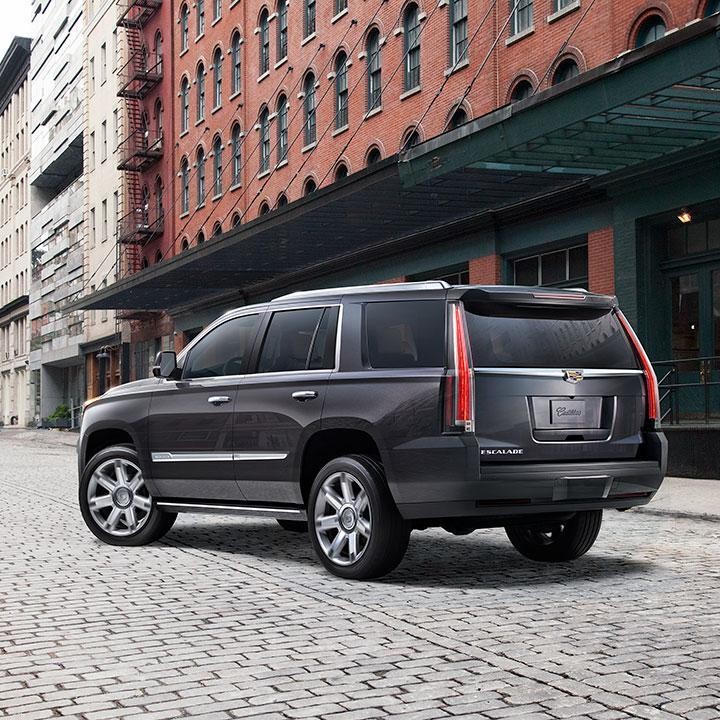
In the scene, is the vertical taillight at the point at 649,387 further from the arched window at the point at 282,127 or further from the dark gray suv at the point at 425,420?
the arched window at the point at 282,127

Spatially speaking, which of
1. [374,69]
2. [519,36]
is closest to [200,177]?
[374,69]

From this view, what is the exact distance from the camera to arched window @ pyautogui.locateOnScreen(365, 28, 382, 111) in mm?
30438

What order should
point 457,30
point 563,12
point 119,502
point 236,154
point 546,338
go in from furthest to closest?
point 236,154 < point 457,30 < point 563,12 < point 119,502 < point 546,338

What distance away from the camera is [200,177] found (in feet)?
143

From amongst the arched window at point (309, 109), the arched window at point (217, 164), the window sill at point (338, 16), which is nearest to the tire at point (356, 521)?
the window sill at point (338, 16)

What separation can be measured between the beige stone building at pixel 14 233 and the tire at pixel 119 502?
69.2 m

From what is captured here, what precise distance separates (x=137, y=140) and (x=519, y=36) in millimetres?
28810

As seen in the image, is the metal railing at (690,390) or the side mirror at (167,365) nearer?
the side mirror at (167,365)

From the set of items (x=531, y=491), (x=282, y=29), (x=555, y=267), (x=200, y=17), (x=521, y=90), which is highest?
(x=200, y=17)

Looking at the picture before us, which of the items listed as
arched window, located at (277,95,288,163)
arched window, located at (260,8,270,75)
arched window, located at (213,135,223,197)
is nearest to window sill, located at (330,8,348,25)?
arched window, located at (277,95,288,163)

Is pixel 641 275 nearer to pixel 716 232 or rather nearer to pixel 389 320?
pixel 716 232

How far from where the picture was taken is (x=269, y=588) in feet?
25.4

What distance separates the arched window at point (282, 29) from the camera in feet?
120

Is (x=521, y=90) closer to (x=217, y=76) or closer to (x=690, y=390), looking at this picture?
(x=690, y=390)
